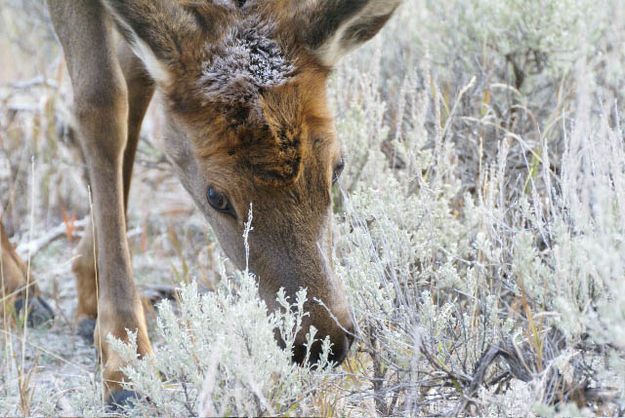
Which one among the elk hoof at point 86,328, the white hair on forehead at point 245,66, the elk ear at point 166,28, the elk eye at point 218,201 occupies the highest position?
the elk ear at point 166,28

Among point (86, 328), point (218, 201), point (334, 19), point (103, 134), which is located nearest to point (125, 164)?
point (103, 134)

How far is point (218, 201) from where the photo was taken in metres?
3.92

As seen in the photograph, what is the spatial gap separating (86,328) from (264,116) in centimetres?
233

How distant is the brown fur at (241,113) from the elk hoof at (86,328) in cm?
76

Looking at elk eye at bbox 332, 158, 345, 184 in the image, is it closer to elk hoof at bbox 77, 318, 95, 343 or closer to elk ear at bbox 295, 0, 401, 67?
elk ear at bbox 295, 0, 401, 67

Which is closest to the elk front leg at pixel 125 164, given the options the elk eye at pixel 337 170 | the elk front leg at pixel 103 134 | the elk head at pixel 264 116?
the elk front leg at pixel 103 134

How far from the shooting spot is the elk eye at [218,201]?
388cm

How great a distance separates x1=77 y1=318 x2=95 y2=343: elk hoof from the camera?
17.5ft

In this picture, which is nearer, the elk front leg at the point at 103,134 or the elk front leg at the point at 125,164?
the elk front leg at the point at 103,134

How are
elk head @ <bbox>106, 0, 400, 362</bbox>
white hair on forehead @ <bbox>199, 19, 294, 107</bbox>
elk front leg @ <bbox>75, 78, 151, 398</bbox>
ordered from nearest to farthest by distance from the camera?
elk head @ <bbox>106, 0, 400, 362</bbox>
white hair on forehead @ <bbox>199, 19, 294, 107</bbox>
elk front leg @ <bbox>75, 78, 151, 398</bbox>

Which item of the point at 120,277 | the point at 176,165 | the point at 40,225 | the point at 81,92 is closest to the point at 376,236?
the point at 176,165

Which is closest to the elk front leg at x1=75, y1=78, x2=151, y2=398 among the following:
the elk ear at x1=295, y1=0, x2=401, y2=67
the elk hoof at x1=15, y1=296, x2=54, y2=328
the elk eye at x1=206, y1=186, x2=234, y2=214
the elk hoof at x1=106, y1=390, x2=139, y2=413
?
the elk hoof at x1=106, y1=390, x2=139, y2=413

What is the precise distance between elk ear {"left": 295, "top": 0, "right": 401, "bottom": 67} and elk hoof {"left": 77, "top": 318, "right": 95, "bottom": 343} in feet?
7.46

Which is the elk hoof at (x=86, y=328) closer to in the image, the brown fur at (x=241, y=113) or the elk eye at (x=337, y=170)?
the brown fur at (x=241, y=113)
